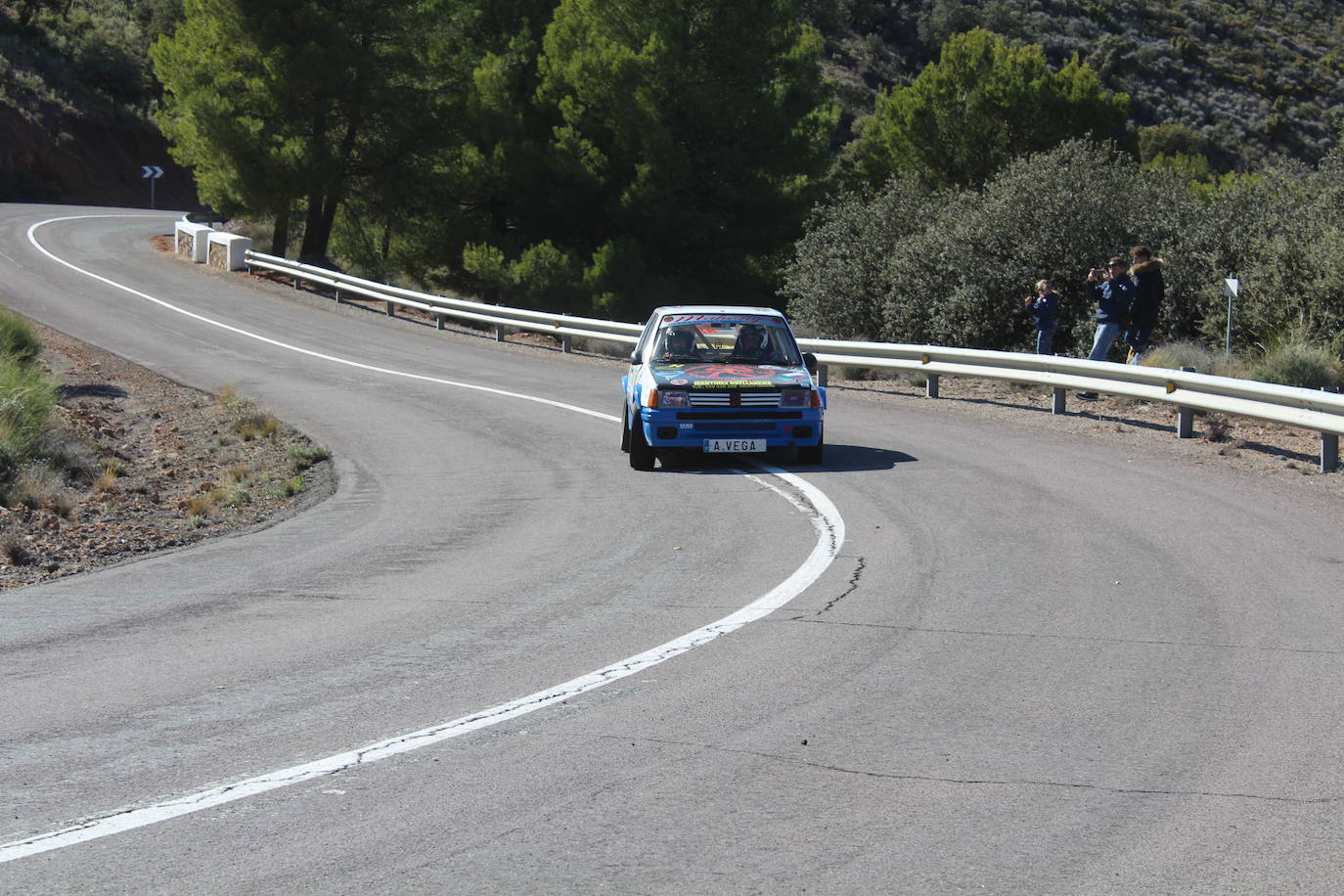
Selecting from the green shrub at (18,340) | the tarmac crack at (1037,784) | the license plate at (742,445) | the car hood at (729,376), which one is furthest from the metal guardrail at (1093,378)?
the green shrub at (18,340)

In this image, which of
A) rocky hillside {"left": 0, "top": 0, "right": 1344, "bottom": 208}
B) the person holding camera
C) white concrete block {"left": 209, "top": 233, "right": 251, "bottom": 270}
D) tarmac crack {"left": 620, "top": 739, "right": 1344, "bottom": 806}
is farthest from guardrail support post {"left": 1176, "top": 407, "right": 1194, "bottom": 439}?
rocky hillside {"left": 0, "top": 0, "right": 1344, "bottom": 208}

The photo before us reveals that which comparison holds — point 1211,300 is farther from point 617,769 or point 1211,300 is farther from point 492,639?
point 617,769

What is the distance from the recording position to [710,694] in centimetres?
639

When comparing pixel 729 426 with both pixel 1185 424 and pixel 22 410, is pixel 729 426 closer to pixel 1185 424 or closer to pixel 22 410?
pixel 1185 424

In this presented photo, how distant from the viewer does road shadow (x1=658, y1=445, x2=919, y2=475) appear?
13.9m

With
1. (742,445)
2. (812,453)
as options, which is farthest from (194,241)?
(812,453)

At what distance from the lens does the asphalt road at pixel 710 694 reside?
15.1 ft

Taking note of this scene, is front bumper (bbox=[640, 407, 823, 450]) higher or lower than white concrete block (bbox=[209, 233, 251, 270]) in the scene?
lower

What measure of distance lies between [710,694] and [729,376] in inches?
310

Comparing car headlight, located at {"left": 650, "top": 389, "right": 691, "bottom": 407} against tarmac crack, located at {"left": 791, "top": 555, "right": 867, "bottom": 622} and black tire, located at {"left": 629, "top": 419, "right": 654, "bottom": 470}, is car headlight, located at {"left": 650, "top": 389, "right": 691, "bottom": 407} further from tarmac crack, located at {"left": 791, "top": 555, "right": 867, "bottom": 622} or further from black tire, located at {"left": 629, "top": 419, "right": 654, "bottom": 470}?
tarmac crack, located at {"left": 791, "top": 555, "right": 867, "bottom": 622}

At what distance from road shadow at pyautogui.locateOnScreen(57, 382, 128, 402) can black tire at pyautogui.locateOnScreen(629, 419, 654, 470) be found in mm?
10238

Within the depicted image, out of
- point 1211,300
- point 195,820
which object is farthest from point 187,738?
point 1211,300

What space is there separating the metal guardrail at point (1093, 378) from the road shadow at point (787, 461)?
319cm

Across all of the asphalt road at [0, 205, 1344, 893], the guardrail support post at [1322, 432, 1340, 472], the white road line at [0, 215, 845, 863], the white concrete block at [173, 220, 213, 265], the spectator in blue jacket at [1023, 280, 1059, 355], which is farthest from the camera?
the white concrete block at [173, 220, 213, 265]
